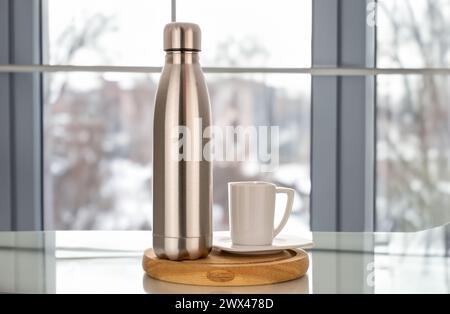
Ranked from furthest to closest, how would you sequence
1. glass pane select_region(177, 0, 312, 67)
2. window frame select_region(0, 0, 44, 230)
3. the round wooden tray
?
glass pane select_region(177, 0, 312, 67) → window frame select_region(0, 0, 44, 230) → the round wooden tray

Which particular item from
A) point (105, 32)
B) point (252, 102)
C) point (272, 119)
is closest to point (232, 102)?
point (252, 102)

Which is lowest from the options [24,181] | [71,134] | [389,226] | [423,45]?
[389,226]

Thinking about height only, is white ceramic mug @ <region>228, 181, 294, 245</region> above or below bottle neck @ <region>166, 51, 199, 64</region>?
Result: below

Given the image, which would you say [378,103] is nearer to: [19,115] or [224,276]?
[19,115]

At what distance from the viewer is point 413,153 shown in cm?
328

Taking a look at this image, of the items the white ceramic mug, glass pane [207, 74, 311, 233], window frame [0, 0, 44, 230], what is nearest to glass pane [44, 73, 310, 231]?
glass pane [207, 74, 311, 233]

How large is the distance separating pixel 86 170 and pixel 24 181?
33 cm

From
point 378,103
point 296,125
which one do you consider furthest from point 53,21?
point 378,103

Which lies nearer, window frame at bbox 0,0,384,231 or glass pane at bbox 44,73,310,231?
window frame at bbox 0,0,384,231

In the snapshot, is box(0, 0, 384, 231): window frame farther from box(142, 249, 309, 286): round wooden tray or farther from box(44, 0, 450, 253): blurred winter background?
box(142, 249, 309, 286): round wooden tray

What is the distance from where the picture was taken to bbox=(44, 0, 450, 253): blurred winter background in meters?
3.20

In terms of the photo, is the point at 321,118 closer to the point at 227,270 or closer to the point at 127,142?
the point at 127,142

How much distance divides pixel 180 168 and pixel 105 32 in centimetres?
247

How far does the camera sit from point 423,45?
3.23 meters
